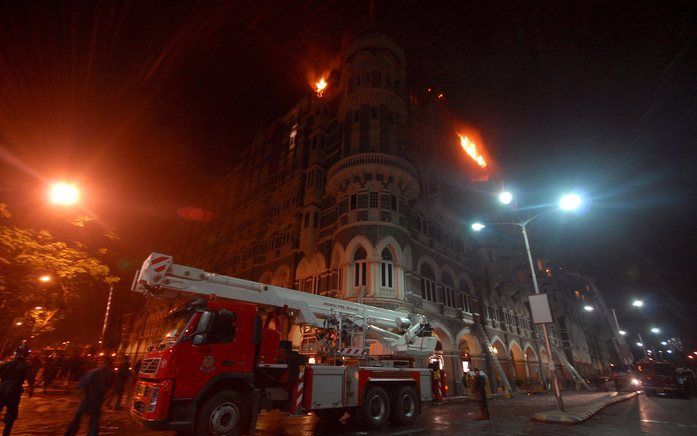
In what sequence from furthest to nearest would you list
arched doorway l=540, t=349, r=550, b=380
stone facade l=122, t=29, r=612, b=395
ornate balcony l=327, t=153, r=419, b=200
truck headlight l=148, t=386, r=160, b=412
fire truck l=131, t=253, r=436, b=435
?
arched doorway l=540, t=349, r=550, b=380 → ornate balcony l=327, t=153, r=419, b=200 → stone facade l=122, t=29, r=612, b=395 → fire truck l=131, t=253, r=436, b=435 → truck headlight l=148, t=386, r=160, b=412

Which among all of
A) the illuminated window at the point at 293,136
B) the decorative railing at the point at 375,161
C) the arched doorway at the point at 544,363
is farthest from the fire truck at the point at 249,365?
the arched doorway at the point at 544,363

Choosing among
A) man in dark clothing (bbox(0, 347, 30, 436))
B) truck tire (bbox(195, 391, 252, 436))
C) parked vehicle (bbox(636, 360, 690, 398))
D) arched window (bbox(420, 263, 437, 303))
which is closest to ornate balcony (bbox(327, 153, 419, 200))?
arched window (bbox(420, 263, 437, 303))

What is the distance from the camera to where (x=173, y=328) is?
7777 millimetres

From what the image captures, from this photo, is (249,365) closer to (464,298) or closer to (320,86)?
(464,298)

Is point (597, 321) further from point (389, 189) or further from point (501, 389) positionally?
point (389, 189)

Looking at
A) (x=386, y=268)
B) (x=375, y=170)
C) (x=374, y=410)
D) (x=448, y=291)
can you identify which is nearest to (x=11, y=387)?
(x=374, y=410)

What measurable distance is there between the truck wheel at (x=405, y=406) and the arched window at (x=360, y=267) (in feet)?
32.2

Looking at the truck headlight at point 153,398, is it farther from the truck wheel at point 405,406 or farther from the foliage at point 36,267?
the foliage at point 36,267

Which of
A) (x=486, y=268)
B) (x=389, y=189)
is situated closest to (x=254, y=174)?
(x=389, y=189)

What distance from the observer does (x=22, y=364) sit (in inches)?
299

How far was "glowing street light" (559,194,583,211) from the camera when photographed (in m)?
12.7

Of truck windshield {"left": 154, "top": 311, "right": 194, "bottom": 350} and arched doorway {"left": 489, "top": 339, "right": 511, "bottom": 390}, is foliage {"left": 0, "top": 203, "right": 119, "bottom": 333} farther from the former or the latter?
arched doorway {"left": 489, "top": 339, "right": 511, "bottom": 390}

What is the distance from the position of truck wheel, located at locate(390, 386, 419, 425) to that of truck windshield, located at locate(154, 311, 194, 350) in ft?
23.3

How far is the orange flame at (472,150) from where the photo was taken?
141 feet
